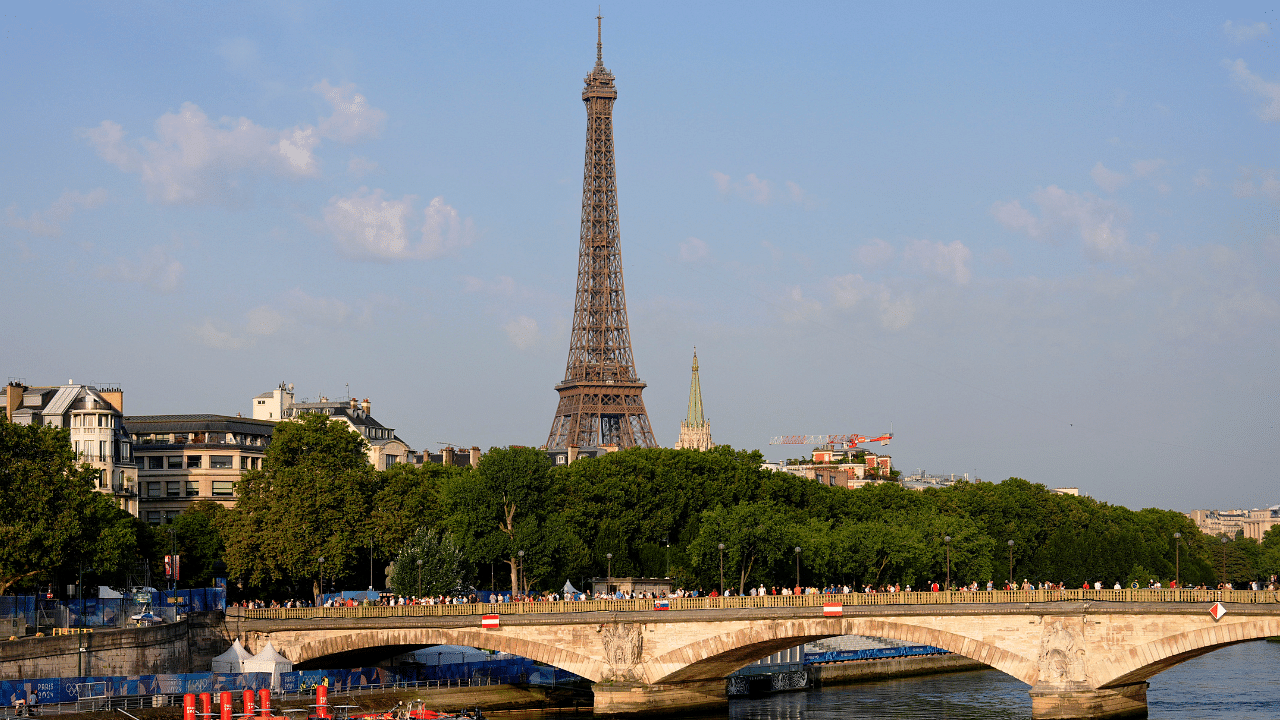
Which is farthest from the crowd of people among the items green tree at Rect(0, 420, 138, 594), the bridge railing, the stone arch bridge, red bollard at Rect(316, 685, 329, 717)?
red bollard at Rect(316, 685, 329, 717)

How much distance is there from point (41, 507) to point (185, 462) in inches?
2060

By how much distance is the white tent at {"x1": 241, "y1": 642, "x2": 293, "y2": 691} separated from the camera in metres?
71.3

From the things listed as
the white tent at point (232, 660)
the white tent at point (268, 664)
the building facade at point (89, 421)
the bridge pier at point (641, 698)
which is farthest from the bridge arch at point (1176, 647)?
the building facade at point (89, 421)

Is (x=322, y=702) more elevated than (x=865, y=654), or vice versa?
(x=322, y=702)

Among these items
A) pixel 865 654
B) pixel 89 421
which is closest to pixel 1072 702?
pixel 865 654

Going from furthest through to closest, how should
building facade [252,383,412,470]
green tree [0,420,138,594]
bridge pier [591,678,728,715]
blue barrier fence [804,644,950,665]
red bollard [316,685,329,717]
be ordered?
building facade [252,383,412,470]
blue barrier fence [804,644,950,665]
green tree [0,420,138,594]
bridge pier [591,678,728,715]
red bollard [316,685,329,717]

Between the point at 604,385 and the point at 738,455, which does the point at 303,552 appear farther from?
the point at 604,385

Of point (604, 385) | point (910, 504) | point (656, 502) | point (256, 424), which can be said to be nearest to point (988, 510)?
point (910, 504)

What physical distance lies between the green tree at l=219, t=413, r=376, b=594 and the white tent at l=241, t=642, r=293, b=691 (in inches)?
703

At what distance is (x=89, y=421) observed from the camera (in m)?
113

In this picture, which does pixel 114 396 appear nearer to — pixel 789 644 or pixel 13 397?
pixel 13 397

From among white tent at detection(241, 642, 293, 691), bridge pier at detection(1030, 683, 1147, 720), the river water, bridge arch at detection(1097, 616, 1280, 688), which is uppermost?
bridge arch at detection(1097, 616, 1280, 688)

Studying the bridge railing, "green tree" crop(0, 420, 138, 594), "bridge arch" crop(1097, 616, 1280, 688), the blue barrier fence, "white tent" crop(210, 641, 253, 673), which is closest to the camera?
"bridge arch" crop(1097, 616, 1280, 688)

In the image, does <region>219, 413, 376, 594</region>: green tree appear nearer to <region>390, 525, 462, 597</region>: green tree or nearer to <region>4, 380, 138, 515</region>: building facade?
<region>390, 525, 462, 597</region>: green tree
